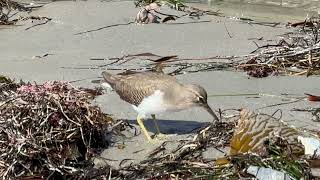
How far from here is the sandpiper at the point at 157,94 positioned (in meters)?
3.95

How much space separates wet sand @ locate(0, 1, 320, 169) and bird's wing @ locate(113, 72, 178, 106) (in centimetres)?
25

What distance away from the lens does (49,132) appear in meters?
3.76

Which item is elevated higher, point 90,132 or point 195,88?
point 195,88

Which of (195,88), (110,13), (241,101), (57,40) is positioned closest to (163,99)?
(195,88)

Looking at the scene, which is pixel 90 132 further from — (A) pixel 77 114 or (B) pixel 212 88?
(B) pixel 212 88

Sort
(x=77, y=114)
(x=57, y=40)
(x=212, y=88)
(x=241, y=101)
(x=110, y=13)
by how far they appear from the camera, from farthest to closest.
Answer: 1. (x=110, y=13)
2. (x=57, y=40)
3. (x=212, y=88)
4. (x=241, y=101)
5. (x=77, y=114)

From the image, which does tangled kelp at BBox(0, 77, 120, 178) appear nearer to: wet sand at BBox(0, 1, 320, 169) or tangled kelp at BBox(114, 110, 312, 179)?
wet sand at BBox(0, 1, 320, 169)

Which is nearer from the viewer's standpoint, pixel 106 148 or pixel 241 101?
pixel 106 148

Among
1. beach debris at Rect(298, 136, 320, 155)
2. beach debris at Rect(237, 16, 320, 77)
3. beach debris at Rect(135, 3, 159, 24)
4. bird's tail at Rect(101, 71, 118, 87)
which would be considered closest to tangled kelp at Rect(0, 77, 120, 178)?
bird's tail at Rect(101, 71, 118, 87)

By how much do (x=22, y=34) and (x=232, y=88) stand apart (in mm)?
2925

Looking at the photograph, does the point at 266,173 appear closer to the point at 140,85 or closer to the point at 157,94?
the point at 157,94

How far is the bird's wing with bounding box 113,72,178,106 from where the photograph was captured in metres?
4.08

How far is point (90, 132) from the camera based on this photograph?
3938 millimetres

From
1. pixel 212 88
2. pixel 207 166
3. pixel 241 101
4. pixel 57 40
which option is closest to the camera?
pixel 207 166
